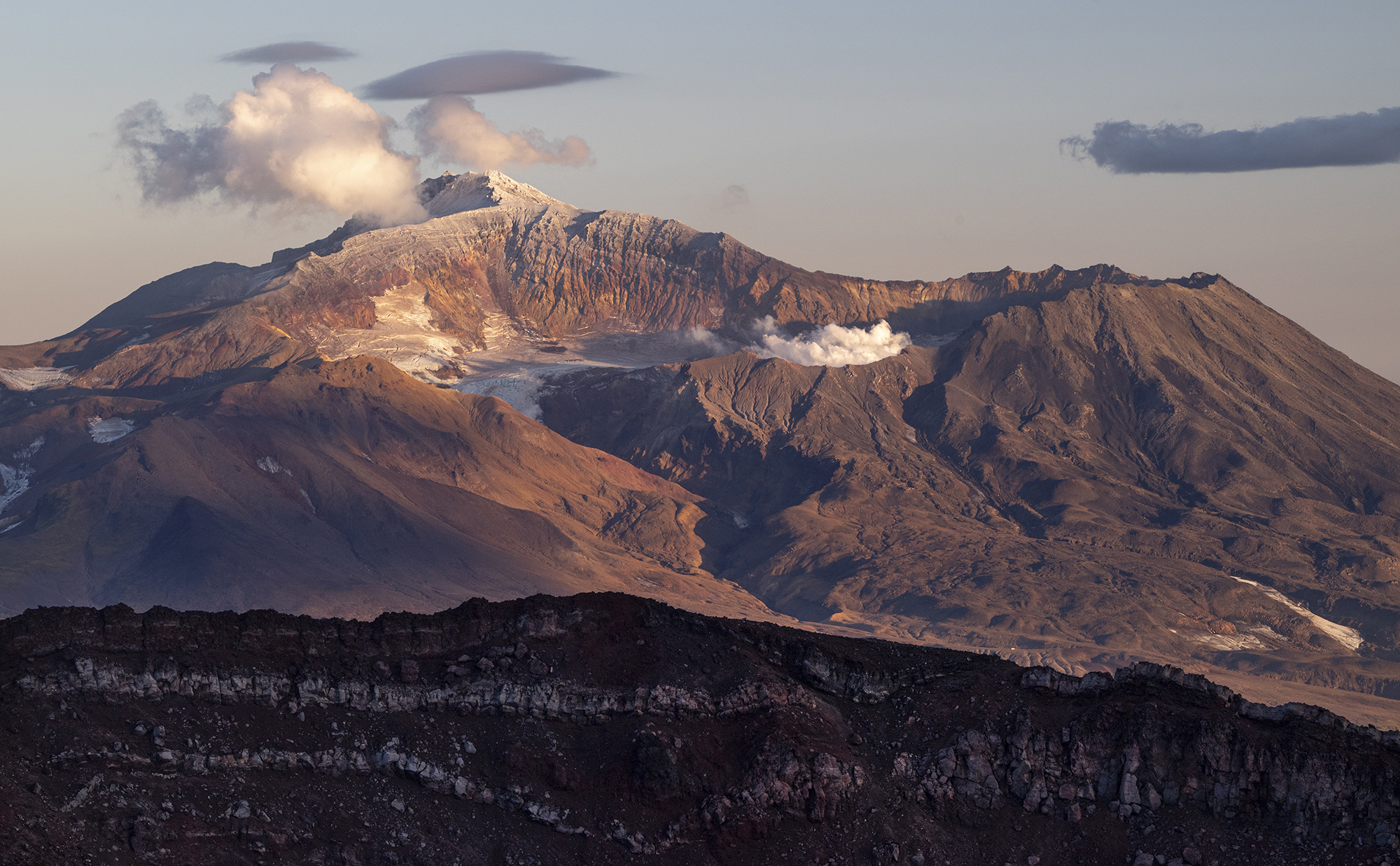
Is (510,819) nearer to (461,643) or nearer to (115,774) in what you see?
(461,643)

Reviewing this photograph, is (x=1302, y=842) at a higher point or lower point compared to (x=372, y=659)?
lower

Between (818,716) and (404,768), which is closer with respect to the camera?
(404,768)

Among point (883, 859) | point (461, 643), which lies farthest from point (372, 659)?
point (883, 859)

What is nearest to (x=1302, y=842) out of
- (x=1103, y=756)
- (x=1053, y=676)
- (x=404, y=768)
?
(x=1103, y=756)

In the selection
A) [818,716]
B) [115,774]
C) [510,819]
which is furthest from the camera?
[818,716]

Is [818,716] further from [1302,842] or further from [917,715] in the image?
[1302,842]

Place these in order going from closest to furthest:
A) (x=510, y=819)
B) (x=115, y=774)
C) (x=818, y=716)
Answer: (x=115, y=774) < (x=510, y=819) < (x=818, y=716)
